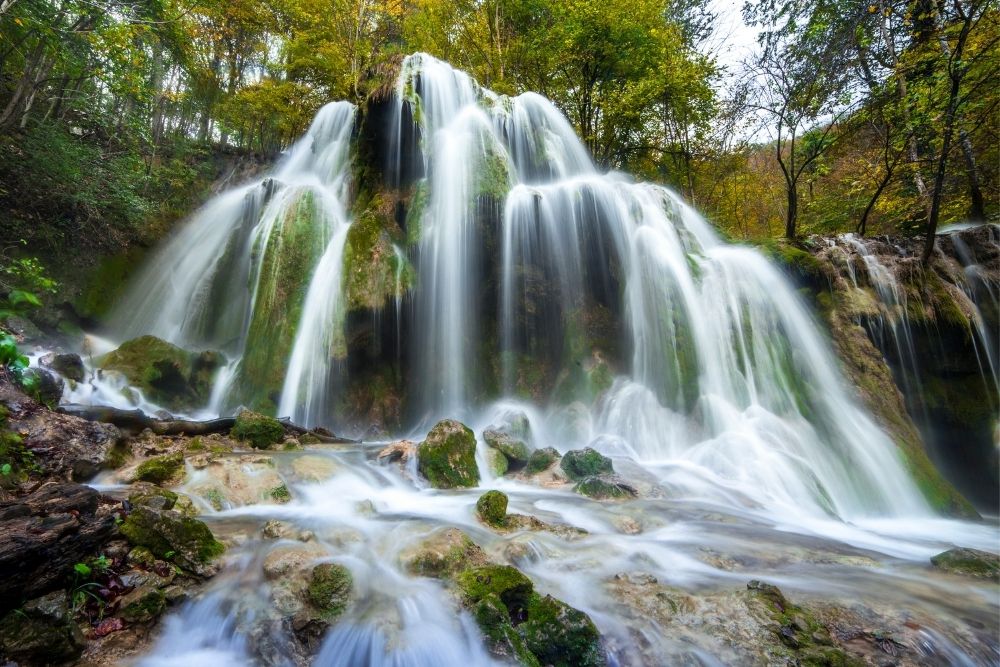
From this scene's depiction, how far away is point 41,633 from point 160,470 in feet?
8.67

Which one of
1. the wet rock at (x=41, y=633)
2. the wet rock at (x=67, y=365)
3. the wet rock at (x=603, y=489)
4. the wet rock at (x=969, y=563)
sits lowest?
the wet rock at (x=969, y=563)

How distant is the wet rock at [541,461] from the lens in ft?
22.4

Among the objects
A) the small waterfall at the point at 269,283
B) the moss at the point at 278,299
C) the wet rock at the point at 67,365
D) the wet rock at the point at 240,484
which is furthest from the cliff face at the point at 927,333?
the wet rock at the point at 67,365

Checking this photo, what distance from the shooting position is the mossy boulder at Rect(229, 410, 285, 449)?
6598mm

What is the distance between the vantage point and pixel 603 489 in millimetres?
5930

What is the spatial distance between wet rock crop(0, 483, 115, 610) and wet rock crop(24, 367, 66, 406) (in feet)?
11.8

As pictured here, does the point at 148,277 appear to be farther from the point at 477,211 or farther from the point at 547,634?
the point at 547,634

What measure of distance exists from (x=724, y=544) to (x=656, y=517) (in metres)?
0.81

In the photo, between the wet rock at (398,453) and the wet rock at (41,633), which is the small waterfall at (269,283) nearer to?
the wet rock at (398,453)

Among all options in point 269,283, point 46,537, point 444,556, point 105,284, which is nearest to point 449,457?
point 444,556

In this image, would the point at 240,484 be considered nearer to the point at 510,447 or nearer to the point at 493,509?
the point at 493,509

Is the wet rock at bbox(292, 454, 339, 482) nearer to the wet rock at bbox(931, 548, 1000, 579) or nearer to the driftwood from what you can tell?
the driftwood

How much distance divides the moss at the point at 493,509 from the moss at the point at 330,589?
1753 millimetres

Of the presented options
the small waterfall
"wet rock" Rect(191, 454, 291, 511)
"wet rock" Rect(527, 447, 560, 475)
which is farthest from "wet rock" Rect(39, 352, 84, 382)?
"wet rock" Rect(527, 447, 560, 475)
